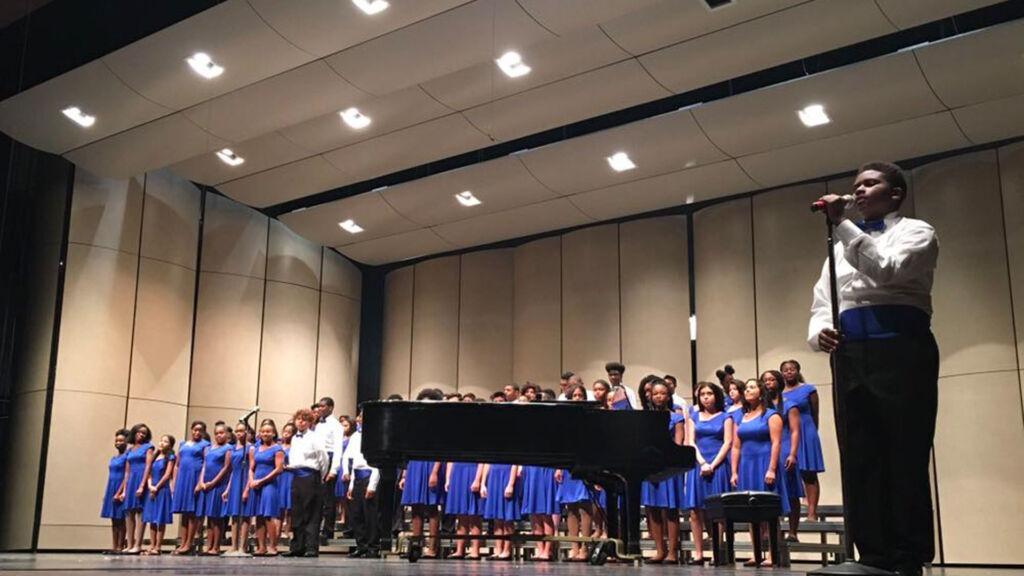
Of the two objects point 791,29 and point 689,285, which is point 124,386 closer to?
point 689,285

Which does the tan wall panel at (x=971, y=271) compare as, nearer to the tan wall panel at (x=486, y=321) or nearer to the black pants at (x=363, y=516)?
the tan wall panel at (x=486, y=321)

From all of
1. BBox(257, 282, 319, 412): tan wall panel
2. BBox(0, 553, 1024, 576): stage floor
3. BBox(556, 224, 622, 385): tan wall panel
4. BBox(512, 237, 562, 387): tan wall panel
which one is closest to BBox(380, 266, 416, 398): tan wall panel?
BBox(257, 282, 319, 412): tan wall panel

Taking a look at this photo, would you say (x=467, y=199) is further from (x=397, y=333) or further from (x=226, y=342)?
(x=226, y=342)

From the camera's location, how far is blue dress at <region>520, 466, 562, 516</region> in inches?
342

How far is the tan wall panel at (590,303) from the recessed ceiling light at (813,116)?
12.2 ft

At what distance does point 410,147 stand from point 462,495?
4.20 metres

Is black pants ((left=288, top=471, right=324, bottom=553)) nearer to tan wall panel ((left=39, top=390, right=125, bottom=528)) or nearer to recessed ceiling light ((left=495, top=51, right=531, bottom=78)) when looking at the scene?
tan wall panel ((left=39, top=390, right=125, bottom=528))

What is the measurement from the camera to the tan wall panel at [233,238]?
1335 cm

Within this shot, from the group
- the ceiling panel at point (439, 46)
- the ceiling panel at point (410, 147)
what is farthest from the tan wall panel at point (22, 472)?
the ceiling panel at point (439, 46)

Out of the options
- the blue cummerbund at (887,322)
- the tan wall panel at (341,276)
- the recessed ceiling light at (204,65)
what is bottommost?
the blue cummerbund at (887,322)

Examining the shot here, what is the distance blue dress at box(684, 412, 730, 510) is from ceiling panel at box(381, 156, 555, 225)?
15.9 ft

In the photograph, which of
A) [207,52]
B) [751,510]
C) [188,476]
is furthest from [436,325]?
[751,510]

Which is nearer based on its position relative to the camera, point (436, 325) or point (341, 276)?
point (436, 325)

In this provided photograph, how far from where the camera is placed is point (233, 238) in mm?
13539
